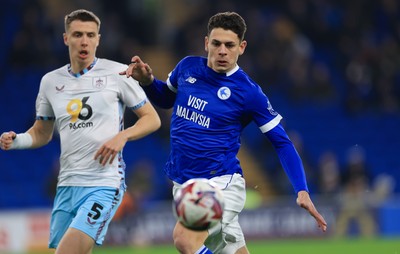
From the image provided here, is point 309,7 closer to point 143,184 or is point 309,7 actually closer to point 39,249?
point 143,184

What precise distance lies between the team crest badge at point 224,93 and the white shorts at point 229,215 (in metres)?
0.66

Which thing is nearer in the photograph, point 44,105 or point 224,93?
point 224,93

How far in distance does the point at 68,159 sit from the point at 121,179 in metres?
0.49

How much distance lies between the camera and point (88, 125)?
824 cm

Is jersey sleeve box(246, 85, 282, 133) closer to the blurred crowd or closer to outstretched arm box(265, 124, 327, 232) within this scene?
outstretched arm box(265, 124, 327, 232)

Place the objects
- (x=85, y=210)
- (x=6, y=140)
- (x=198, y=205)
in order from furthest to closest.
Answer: (x=6, y=140)
(x=85, y=210)
(x=198, y=205)

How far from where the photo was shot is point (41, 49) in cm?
2200

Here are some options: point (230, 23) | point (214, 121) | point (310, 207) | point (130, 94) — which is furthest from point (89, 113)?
point (310, 207)

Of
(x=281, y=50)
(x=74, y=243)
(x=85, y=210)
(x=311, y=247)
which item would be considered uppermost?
(x=85, y=210)

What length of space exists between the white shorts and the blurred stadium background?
11.0m

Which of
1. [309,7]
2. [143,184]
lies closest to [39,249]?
[143,184]

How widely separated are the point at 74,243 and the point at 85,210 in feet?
1.15

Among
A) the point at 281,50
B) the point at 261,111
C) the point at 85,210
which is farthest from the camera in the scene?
the point at 281,50

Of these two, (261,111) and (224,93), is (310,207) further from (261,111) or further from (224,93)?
(224,93)
